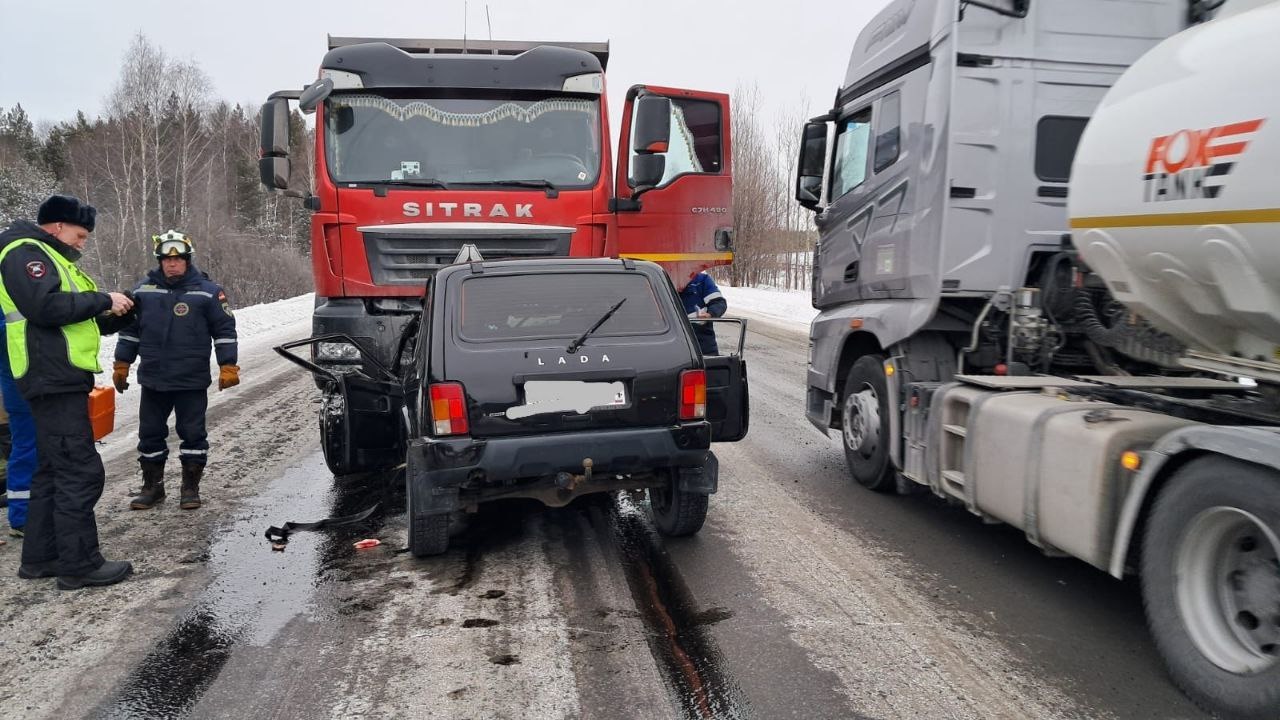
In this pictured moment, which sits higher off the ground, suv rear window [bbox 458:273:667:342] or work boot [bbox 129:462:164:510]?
suv rear window [bbox 458:273:667:342]

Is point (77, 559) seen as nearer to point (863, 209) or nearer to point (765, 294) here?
point (863, 209)

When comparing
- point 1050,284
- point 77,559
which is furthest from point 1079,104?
point 77,559

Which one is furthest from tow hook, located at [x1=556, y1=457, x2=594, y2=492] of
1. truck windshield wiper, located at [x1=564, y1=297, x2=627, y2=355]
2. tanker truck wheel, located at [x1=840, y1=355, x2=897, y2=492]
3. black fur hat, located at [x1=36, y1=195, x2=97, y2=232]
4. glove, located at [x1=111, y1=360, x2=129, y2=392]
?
glove, located at [x1=111, y1=360, x2=129, y2=392]

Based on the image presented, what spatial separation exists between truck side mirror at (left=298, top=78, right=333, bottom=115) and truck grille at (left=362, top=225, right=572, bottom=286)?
3.71 ft

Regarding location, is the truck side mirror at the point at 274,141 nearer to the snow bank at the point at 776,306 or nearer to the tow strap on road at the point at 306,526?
the tow strap on road at the point at 306,526

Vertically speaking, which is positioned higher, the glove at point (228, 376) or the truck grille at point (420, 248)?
the truck grille at point (420, 248)

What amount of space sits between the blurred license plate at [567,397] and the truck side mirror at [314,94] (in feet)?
13.6

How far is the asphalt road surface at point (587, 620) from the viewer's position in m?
3.15

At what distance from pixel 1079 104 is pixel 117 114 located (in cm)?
4258


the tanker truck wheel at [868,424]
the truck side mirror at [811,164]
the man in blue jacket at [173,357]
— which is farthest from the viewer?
the truck side mirror at [811,164]

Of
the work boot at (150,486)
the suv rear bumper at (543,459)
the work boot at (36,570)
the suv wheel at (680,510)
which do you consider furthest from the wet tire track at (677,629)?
the work boot at (150,486)

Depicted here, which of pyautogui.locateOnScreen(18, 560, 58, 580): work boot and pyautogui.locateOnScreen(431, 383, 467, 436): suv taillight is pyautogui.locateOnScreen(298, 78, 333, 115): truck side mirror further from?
pyautogui.locateOnScreen(18, 560, 58, 580): work boot

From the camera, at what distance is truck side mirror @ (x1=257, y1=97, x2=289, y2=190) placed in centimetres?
731

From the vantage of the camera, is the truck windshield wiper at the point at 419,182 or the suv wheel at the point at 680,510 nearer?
the suv wheel at the point at 680,510
